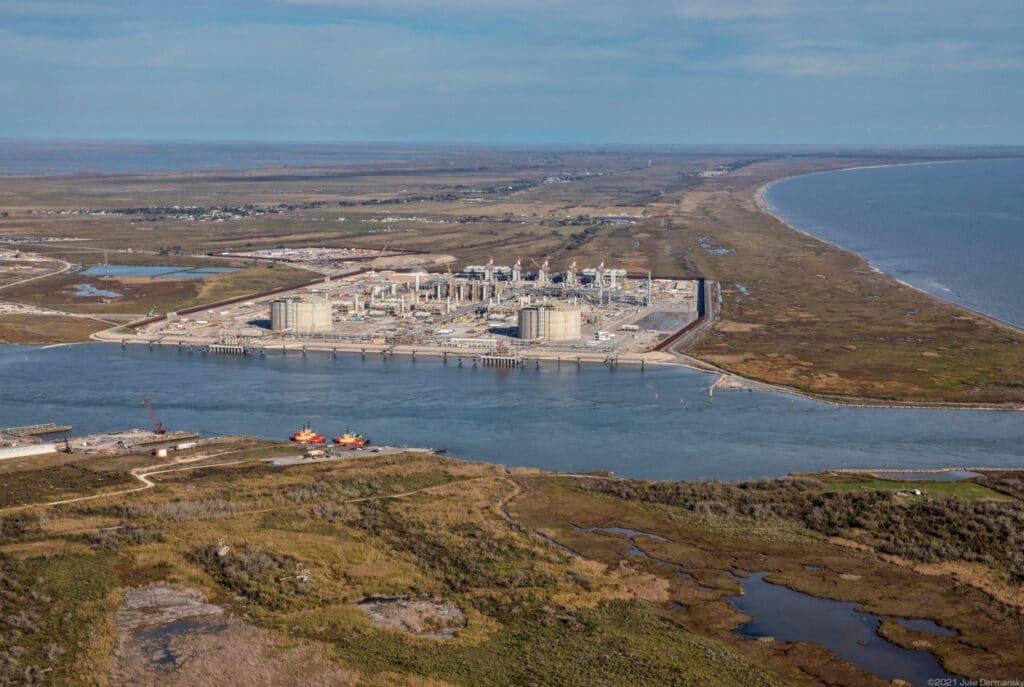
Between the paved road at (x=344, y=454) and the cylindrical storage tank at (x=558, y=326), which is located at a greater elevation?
the cylindrical storage tank at (x=558, y=326)

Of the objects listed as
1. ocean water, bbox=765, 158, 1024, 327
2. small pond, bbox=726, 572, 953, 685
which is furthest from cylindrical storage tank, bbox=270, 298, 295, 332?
ocean water, bbox=765, 158, 1024, 327

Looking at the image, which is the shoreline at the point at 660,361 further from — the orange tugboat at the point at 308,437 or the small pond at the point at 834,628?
the small pond at the point at 834,628

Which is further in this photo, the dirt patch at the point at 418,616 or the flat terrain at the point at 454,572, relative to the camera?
the dirt patch at the point at 418,616

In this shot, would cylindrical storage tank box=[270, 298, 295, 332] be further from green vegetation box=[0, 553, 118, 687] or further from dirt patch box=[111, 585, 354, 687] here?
dirt patch box=[111, 585, 354, 687]

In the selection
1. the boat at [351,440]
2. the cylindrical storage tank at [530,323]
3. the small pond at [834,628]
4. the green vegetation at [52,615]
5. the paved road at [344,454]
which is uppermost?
the cylindrical storage tank at [530,323]

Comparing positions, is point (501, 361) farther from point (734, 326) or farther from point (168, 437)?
point (168, 437)

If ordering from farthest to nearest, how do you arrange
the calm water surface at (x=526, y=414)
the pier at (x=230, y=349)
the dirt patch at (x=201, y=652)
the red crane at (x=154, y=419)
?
the pier at (x=230, y=349)
the red crane at (x=154, y=419)
the calm water surface at (x=526, y=414)
the dirt patch at (x=201, y=652)

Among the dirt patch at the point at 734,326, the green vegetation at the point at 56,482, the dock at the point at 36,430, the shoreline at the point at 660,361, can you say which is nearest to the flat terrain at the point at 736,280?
the dirt patch at the point at 734,326
